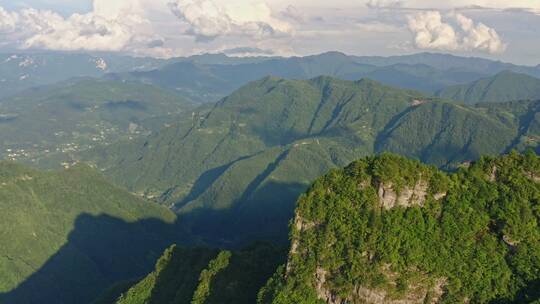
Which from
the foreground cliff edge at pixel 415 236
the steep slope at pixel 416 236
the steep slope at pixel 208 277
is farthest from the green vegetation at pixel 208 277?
the steep slope at pixel 416 236

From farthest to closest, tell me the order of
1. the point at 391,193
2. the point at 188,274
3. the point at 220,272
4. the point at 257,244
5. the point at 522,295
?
the point at 257,244
the point at 188,274
the point at 220,272
the point at 391,193
the point at 522,295

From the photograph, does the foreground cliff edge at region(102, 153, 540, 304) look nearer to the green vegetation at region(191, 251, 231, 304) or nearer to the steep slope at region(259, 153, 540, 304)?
the steep slope at region(259, 153, 540, 304)

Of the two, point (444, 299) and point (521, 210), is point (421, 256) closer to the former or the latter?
point (444, 299)

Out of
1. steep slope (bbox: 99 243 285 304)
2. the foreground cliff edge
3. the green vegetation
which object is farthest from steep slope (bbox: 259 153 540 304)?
the green vegetation

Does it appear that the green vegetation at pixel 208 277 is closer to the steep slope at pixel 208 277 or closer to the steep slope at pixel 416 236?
the steep slope at pixel 208 277

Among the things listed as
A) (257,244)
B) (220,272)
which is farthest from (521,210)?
(257,244)

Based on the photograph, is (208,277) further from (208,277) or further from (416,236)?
(416,236)
